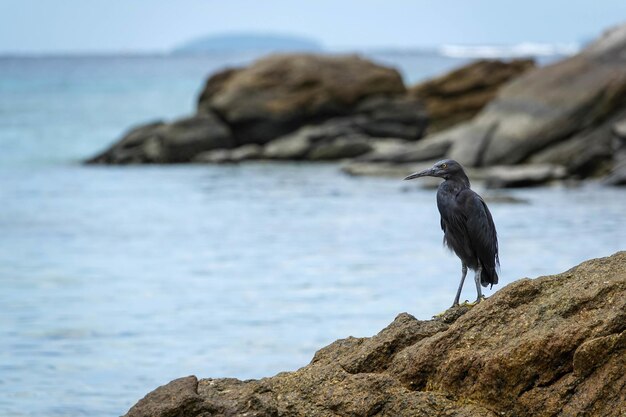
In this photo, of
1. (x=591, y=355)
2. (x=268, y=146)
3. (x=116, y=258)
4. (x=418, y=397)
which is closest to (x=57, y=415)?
(x=418, y=397)

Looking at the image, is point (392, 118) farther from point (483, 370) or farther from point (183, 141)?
point (483, 370)

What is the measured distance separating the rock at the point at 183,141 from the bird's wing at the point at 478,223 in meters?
27.5

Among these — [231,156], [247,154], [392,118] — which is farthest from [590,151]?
[231,156]

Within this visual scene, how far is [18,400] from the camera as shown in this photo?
11.4 metres

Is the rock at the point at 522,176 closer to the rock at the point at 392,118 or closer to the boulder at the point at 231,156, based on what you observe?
the rock at the point at 392,118

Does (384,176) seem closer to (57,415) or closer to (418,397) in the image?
(57,415)

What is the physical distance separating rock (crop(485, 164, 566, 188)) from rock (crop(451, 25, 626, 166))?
111 centimetres

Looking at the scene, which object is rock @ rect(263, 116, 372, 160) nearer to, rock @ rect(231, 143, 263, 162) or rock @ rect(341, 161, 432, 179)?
rock @ rect(231, 143, 263, 162)

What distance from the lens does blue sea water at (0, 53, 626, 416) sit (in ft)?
43.1

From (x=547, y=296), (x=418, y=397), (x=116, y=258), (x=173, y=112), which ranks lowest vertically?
(x=173, y=112)

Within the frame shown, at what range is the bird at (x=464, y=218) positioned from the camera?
809 cm

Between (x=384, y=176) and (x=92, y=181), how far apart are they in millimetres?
→ 8267

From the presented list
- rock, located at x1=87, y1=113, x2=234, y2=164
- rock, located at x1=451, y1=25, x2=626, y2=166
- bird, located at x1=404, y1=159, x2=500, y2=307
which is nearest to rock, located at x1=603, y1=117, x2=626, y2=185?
rock, located at x1=451, y1=25, x2=626, y2=166

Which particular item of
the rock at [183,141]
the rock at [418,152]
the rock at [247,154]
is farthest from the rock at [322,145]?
the rock at [418,152]
